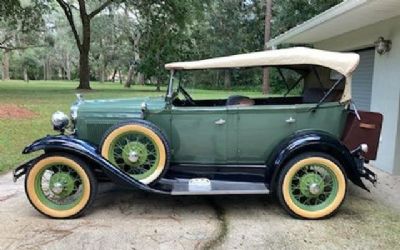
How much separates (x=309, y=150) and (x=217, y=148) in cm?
98

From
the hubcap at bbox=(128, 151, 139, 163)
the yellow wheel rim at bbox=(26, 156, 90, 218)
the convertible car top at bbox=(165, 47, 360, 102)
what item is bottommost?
the yellow wheel rim at bbox=(26, 156, 90, 218)

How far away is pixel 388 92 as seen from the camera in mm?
6883

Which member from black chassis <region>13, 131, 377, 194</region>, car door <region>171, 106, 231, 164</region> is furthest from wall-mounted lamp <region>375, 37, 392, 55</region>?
car door <region>171, 106, 231, 164</region>

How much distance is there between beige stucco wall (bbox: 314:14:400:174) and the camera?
657 centimetres

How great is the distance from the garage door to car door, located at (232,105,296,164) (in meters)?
3.82

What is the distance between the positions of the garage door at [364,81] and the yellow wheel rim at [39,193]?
553 cm

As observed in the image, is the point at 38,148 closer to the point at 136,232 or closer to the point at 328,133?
the point at 136,232

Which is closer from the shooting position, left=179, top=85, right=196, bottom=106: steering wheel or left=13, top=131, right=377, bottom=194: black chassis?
left=13, top=131, right=377, bottom=194: black chassis

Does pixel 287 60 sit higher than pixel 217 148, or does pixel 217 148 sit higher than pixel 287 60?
pixel 287 60

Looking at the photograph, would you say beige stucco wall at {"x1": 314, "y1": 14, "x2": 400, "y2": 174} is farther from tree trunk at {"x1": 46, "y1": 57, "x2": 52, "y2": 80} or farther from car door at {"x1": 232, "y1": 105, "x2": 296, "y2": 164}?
tree trunk at {"x1": 46, "y1": 57, "x2": 52, "y2": 80}

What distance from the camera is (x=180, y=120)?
4.73 m

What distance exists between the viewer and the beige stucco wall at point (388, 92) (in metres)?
6.57

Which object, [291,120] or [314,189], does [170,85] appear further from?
[314,189]

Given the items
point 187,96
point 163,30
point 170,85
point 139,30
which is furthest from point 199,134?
point 139,30
